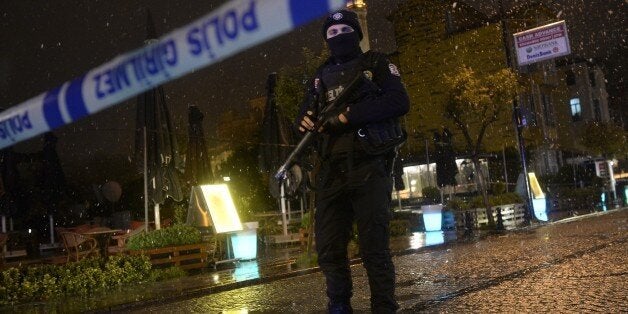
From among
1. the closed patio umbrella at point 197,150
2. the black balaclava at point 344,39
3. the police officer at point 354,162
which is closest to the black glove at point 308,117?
the police officer at point 354,162

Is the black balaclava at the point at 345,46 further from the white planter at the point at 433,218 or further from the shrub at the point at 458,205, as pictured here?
the shrub at the point at 458,205

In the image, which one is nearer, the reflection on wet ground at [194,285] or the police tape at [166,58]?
the reflection on wet ground at [194,285]

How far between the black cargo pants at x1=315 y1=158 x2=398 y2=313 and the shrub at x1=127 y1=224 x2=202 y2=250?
7642mm

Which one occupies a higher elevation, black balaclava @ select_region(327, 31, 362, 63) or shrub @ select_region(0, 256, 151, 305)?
black balaclava @ select_region(327, 31, 362, 63)

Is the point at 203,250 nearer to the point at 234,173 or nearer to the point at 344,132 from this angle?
the point at 344,132

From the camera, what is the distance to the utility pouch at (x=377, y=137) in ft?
12.1

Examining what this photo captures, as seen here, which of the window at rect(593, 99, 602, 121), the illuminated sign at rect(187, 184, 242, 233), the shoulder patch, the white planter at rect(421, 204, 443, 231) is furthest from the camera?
the window at rect(593, 99, 602, 121)

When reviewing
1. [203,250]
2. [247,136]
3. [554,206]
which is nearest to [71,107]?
[203,250]

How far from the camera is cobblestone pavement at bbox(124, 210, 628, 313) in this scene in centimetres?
497

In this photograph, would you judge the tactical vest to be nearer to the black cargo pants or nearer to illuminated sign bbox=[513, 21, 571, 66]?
the black cargo pants

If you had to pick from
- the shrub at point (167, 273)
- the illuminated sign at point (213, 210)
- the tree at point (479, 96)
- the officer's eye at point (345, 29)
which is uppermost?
the tree at point (479, 96)

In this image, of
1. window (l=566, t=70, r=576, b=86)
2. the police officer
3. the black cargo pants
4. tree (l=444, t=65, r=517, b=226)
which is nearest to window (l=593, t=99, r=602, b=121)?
window (l=566, t=70, r=576, b=86)

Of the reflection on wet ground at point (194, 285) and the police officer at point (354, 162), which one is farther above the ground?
the police officer at point (354, 162)

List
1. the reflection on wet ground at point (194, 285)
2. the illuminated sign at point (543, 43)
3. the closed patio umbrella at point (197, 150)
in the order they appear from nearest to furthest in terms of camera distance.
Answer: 1. the reflection on wet ground at point (194, 285)
2. the closed patio umbrella at point (197, 150)
3. the illuminated sign at point (543, 43)
